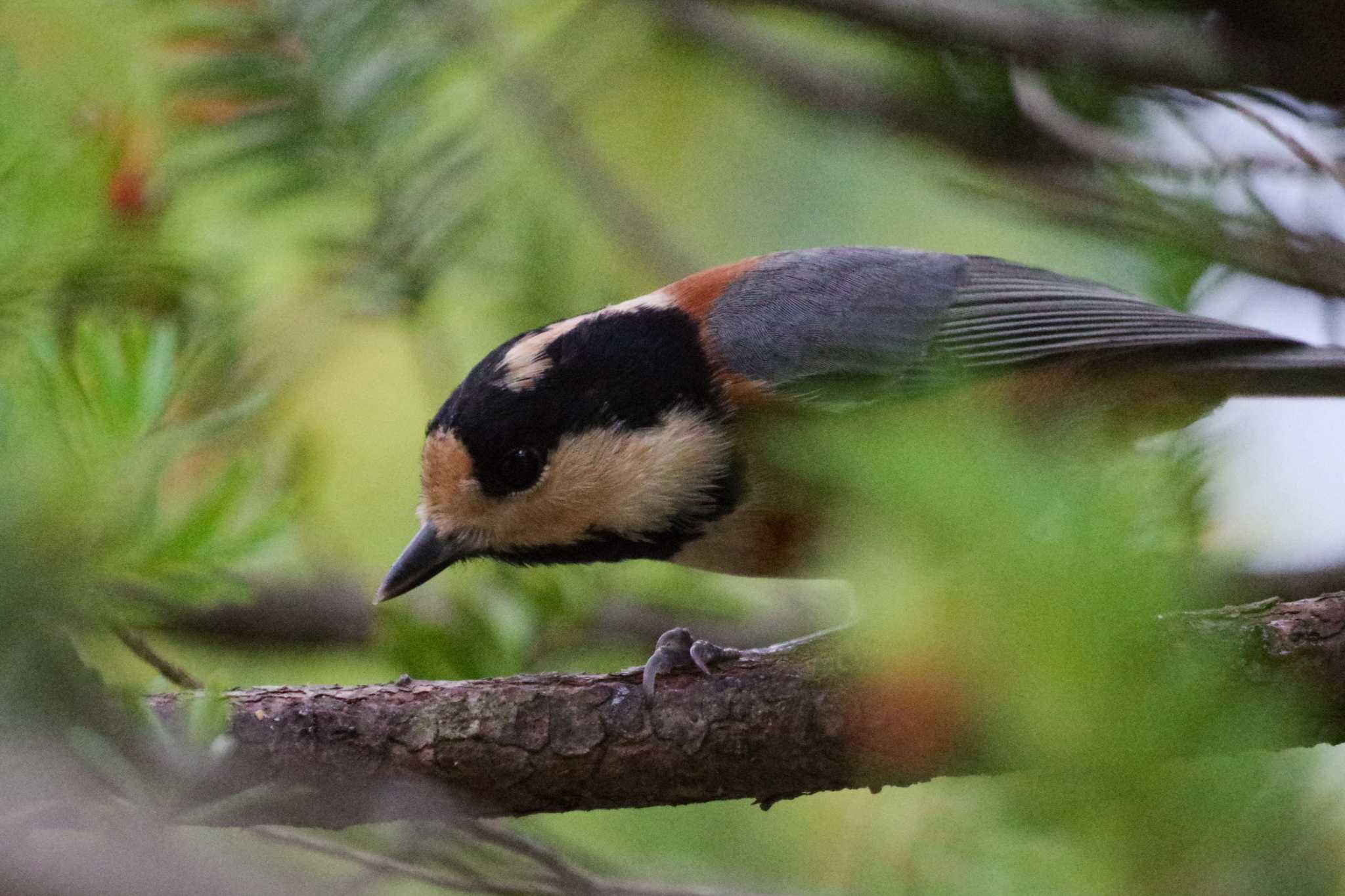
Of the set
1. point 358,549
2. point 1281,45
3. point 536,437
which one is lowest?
point 358,549

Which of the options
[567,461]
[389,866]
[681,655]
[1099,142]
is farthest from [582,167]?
[389,866]

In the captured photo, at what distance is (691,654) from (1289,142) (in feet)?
3.28

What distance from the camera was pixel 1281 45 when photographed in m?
1.68

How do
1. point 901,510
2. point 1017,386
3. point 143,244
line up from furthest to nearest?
1. point 1017,386
2. point 143,244
3. point 901,510

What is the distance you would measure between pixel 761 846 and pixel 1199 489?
3.39ft

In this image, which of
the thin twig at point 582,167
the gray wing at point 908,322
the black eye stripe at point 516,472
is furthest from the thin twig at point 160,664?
the thin twig at point 582,167

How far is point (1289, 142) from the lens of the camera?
1.59 m

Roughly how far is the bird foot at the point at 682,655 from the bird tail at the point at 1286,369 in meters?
1.10

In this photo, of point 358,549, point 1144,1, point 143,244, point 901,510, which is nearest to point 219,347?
point 143,244

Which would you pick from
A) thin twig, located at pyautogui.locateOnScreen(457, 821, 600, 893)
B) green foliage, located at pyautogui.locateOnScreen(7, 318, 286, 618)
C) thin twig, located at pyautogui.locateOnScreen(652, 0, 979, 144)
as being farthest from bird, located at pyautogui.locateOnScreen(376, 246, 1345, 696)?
green foliage, located at pyautogui.locateOnScreen(7, 318, 286, 618)

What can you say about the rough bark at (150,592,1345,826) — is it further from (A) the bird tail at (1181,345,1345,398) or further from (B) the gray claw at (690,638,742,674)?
(A) the bird tail at (1181,345,1345,398)

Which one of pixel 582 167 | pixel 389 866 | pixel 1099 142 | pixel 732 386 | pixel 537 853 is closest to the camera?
pixel 389 866

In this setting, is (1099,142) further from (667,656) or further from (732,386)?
(667,656)

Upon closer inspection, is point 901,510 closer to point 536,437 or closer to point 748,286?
point 536,437
